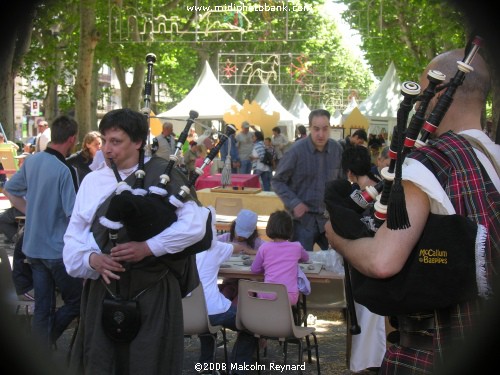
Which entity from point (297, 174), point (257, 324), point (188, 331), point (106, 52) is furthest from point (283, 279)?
point (106, 52)

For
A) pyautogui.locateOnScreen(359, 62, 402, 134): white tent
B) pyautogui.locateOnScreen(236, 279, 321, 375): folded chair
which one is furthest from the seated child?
pyautogui.locateOnScreen(359, 62, 402, 134): white tent

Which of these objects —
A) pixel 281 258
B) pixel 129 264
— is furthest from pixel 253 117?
pixel 129 264

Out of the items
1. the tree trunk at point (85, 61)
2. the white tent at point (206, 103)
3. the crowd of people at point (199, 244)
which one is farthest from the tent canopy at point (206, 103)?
the crowd of people at point (199, 244)

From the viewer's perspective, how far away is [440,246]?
250cm

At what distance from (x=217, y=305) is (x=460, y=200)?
3524mm

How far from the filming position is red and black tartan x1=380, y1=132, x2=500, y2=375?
2557mm

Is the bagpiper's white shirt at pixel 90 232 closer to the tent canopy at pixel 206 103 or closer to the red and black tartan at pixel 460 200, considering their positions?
the red and black tartan at pixel 460 200

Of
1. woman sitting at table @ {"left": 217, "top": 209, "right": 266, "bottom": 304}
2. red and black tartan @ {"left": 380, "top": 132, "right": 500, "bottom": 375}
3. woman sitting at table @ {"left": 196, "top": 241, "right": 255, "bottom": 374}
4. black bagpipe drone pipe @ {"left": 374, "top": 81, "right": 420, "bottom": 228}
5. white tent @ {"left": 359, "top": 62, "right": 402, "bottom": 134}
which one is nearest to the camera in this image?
black bagpipe drone pipe @ {"left": 374, "top": 81, "right": 420, "bottom": 228}

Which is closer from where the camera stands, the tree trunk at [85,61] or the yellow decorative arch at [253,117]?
the tree trunk at [85,61]

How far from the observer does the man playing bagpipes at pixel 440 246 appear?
8.20ft

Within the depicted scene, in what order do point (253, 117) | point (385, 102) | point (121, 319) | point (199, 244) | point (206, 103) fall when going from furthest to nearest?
point (385, 102)
point (206, 103)
point (253, 117)
point (199, 244)
point (121, 319)

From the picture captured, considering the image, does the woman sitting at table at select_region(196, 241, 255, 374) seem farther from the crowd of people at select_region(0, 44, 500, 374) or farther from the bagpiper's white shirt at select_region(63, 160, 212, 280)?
the bagpiper's white shirt at select_region(63, 160, 212, 280)

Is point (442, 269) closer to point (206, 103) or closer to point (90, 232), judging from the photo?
point (90, 232)

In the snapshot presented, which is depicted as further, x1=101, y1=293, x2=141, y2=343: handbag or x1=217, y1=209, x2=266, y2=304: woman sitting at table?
x1=217, y1=209, x2=266, y2=304: woman sitting at table
